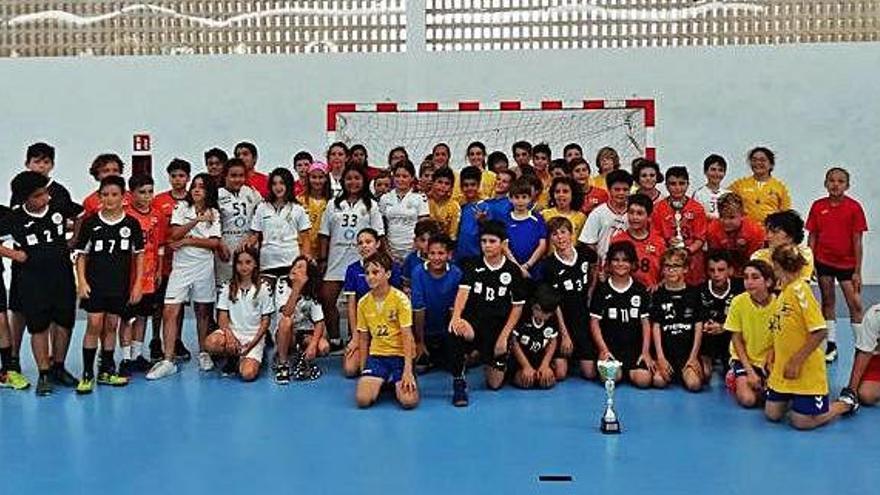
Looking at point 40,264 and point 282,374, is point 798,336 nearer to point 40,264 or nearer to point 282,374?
point 282,374

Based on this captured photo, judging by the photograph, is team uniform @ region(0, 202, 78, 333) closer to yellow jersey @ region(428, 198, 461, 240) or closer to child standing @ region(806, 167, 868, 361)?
yellow jersey @ region(428, 198, 461, 240)

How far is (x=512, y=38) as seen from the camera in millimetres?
9344

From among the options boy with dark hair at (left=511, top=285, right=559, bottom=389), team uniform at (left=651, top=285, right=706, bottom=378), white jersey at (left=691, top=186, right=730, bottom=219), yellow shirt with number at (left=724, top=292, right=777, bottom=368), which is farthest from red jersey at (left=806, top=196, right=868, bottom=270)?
boy with dark hair at (left=511, top=285, right=559, bottom=389)

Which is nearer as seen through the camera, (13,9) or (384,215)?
(384,215)

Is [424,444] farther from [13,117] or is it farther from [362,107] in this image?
[13,117]

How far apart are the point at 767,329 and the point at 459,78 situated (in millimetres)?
5025

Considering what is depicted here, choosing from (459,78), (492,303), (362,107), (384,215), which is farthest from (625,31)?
(492,303)

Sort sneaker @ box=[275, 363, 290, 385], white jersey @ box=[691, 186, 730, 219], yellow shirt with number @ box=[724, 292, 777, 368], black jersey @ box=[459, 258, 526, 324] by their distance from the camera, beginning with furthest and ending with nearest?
white jersey @ box=[691, 186, 730, 219], sneaker @ box=[275, 363, 290, 385], black jersey @ box=[459, 258, 526, 324], yellow shirt with number @ box=[724, 292, 777, 368]

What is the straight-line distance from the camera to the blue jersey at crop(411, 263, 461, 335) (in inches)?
218

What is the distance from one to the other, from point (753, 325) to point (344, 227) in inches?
108

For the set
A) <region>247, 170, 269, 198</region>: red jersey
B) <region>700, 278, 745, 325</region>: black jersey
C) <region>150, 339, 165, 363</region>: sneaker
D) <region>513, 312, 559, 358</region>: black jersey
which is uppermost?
<region>247, 170, 269, 198</region>: red jersey

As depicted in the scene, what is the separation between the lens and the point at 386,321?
5168 mm

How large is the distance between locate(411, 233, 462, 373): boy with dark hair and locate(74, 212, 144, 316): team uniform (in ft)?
5.72

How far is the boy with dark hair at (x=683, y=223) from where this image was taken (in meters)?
5.86
